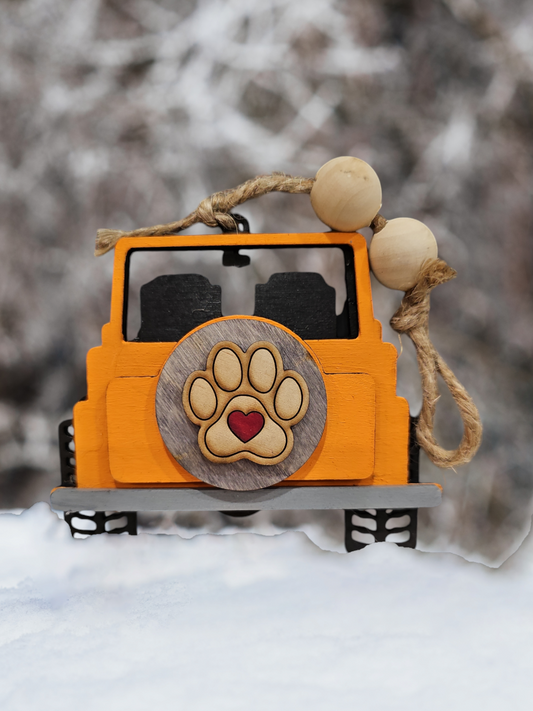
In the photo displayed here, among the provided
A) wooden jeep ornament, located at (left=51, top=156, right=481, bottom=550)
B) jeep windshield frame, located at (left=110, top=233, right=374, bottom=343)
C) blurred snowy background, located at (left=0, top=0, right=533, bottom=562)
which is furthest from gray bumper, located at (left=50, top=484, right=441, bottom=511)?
Result: blurred snowy background, located at (left=0, top=0, right=533, bottom=562)

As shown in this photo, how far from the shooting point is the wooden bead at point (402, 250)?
0.83 metres

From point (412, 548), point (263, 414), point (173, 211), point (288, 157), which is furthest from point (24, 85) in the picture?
point (412, 548)

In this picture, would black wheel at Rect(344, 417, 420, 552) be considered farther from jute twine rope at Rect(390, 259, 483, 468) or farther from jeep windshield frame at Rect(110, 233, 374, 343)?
jeep windshield frame at Rect(110, 233, 374, 343)

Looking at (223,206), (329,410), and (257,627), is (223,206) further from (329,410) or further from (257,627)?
(257,627)

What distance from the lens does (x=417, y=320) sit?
2.93ft

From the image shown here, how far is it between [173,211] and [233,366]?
29.9 inches

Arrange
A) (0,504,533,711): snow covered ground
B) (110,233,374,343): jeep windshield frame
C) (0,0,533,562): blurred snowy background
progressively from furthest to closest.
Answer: (0,0,533,562): blurred snowy background, (110,233,374,343): jeep windshield frame, (0,504,533,711): snow covered ground

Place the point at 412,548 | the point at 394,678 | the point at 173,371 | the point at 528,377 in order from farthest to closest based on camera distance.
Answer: the point at 528,377 → the point at 412,548 → the point at 173,371 → the point at 394,678

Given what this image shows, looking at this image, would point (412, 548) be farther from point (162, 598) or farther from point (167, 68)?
point (167, 68)

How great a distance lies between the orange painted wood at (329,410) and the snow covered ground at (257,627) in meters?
0.22

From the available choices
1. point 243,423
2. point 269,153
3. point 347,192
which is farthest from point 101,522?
point 269,153

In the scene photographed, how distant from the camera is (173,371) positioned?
0.77 metres

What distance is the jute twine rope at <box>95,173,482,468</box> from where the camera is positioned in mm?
881

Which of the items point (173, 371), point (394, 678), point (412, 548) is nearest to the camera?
point (394, 678)
